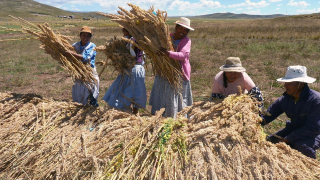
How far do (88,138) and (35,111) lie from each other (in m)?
0.96

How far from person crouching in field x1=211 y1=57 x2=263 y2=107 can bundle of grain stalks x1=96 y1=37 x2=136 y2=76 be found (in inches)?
47.4

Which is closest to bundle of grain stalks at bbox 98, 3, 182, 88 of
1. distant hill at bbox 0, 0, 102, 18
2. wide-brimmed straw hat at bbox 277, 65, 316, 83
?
wide-brimmed straw hat at bbox 277, 65, 316, 83

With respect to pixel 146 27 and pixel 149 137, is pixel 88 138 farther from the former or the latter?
pixel 146 27

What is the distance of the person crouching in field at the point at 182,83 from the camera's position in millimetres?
2822

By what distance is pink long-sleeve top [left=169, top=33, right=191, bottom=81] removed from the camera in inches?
103

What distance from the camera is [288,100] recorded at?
2.40 meters

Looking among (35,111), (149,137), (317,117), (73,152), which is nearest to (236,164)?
(149,137)

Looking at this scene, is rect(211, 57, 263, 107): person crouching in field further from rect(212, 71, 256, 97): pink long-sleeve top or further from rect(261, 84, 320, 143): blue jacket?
rect(261, 84, 320, 143): blue jacket

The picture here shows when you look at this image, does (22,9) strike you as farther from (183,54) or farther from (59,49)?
(183,54)

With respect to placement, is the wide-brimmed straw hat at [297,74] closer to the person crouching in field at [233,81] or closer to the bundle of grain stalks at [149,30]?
the person crouching in field at [233,81]

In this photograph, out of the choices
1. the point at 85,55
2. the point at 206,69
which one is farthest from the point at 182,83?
the point at 206,69

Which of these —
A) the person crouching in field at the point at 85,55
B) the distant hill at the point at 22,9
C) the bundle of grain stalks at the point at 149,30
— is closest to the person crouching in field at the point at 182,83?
the bundle of grain stalks at the point at 149,30

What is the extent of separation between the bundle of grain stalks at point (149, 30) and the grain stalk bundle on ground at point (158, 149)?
31.9 inches

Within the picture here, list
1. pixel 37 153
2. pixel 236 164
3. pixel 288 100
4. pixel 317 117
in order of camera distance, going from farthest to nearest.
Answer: pixel 288 100
pixel 317 117
pixel 37 153
pixel 236 164
